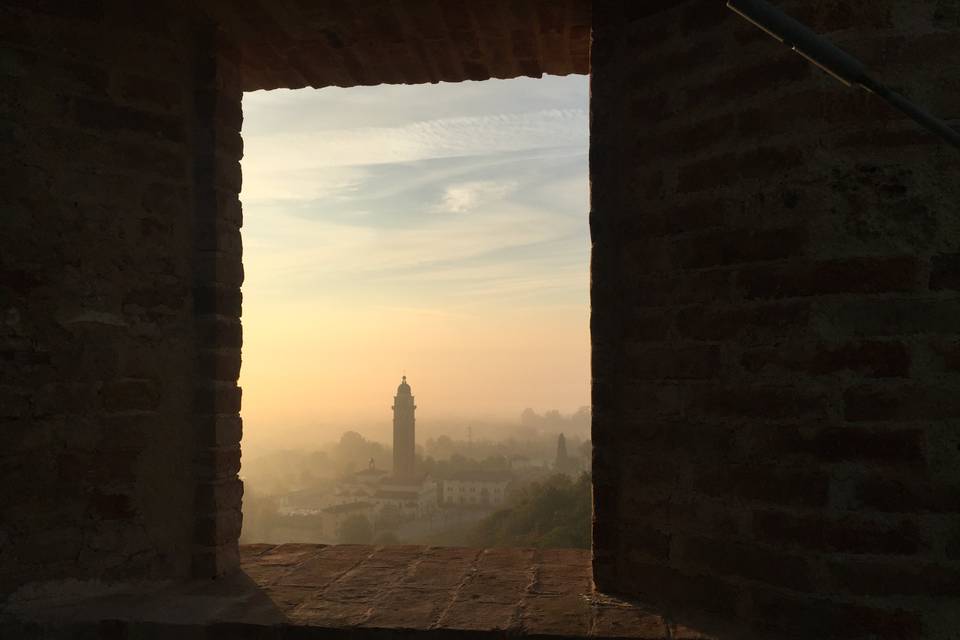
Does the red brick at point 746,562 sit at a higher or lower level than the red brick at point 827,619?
higher

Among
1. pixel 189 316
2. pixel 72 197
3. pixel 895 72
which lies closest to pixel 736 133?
pixel 895 72

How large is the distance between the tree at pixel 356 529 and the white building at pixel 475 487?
12780 millimetres

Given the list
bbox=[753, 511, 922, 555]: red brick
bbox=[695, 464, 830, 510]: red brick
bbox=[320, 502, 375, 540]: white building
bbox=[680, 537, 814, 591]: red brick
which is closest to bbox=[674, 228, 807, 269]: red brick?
bbox=[695, 464, 830, 510]: red brick

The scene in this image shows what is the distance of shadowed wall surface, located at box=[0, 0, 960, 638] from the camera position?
2.36 metres

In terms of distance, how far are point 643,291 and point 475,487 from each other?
231ft

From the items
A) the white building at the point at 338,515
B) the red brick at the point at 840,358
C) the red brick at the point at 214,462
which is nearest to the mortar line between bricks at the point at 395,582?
the red brick at the point at 214,462

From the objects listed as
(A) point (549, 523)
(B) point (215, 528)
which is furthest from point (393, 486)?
(B) point (215, 528)

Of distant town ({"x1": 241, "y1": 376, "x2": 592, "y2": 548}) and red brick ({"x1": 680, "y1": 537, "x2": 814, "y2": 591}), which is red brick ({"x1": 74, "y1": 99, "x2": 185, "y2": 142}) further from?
distant town ({"x1": 241, "y1": 376, "x2": 592, "y2": 548})

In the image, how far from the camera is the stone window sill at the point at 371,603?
273 centimetres

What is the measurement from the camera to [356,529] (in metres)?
56.6

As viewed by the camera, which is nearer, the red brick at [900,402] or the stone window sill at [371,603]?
the red brick at [900,402]

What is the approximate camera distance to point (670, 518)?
282cm

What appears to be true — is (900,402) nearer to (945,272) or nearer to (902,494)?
(902,494)

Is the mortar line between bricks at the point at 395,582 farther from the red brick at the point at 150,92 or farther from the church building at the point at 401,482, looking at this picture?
the church building at the point at 401,482
